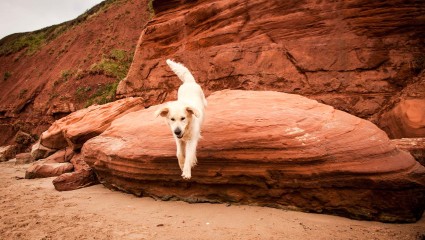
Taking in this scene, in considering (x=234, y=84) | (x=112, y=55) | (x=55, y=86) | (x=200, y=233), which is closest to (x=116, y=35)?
(x=112, y=55)

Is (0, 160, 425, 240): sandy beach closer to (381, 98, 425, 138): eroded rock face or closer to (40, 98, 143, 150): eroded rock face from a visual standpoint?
(381, 98, 425, 138): eroded rock face

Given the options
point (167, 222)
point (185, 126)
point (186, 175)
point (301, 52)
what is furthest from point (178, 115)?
point (301, 52)

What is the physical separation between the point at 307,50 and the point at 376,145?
613 centimetres

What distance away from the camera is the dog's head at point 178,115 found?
4926mm

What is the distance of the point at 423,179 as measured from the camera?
15.8 ft

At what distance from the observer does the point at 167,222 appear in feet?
17.1

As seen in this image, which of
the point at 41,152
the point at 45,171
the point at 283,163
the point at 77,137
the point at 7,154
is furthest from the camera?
the point at 7,154

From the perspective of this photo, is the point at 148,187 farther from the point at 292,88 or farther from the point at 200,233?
the point at 292,88

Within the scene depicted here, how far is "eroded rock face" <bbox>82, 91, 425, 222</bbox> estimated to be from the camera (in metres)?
4.94

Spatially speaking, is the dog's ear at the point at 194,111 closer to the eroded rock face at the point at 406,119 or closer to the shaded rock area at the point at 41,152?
the eroded rock face at the point at 406,119

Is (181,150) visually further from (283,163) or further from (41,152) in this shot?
(41,152)

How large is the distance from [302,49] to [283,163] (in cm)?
657

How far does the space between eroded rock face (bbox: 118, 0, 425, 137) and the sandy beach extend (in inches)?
218

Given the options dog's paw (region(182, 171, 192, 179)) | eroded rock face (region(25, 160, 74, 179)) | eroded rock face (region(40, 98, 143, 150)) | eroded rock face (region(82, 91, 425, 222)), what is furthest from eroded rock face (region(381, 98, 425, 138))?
eroded rock face (region(25, 160, 74, 179))
